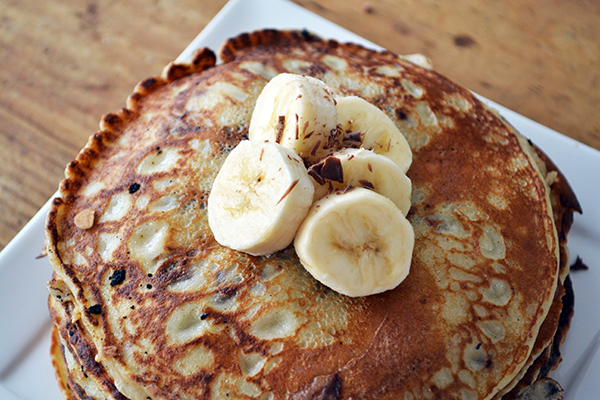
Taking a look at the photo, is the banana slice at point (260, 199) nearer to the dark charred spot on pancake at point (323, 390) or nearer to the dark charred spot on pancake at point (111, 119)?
the dark charred spot on pancake at point (323, 390)

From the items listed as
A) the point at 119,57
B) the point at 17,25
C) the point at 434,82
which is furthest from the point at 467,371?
the point at 17,25

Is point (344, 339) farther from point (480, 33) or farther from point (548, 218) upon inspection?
point (480, 33)

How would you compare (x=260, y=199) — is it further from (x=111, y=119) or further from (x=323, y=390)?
(x=111, y=119)

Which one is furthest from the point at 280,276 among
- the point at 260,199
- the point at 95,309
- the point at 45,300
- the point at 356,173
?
the point at 45,300

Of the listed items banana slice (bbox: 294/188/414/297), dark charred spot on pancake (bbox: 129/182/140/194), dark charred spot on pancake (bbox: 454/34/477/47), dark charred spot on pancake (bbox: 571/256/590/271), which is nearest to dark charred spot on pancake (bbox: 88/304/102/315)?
dark charred spot on pancake (bbox: 129/182/140/194)

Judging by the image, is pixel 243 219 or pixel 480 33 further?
pixel 480 33

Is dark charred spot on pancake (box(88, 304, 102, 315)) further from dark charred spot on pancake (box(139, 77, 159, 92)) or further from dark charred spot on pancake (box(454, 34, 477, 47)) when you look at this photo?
dark charred spot on pancake (box(454, 34, 477, 47))

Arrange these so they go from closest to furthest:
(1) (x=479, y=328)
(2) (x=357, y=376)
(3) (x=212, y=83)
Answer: (2) (x=357, y=376) → (1) (x=479, y=328) → (3) (x=212, y=83)
